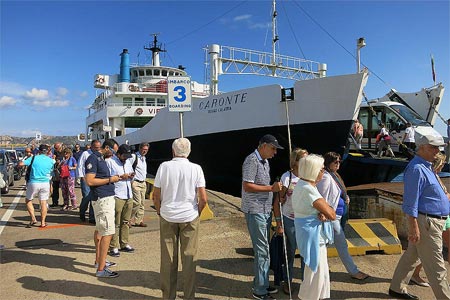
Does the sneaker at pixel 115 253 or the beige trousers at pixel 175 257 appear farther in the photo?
the sneaker at pixel 115 253

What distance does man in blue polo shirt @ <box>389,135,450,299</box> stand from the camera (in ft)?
9.46

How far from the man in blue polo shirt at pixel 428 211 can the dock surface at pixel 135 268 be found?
490 millimetres

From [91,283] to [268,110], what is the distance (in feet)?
21.8

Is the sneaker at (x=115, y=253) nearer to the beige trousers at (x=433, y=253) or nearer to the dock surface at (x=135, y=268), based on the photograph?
the dock surface at (x=135, y=268)

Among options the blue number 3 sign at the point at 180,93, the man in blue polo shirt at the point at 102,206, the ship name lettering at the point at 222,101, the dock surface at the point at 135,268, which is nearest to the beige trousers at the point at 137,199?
the dock surface at the point at 135,268

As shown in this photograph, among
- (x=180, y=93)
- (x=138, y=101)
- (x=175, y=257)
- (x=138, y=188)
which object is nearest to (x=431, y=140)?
(x=175, y=257)

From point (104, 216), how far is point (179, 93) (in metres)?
2.65

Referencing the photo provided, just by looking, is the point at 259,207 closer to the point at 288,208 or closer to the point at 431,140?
the point at 288,208

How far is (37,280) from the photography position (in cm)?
356

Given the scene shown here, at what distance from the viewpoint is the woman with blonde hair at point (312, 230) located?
2.57 m

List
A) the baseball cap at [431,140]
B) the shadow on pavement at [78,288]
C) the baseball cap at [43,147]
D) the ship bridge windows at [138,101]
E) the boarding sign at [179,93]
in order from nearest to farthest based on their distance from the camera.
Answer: the baseball cap at [431,140] → the shadow on pavement at [78,288] → the boarding sign at [179,93] → the baseball cap at [43,147] → the ship bridge windows at [138,101]

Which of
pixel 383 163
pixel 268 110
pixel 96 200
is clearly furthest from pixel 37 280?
pixel 383 163

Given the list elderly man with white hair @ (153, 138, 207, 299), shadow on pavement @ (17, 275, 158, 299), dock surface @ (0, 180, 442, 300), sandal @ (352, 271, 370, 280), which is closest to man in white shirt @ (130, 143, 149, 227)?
dock surface @ (0, 180, 442, 300)

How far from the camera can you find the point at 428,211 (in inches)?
115
